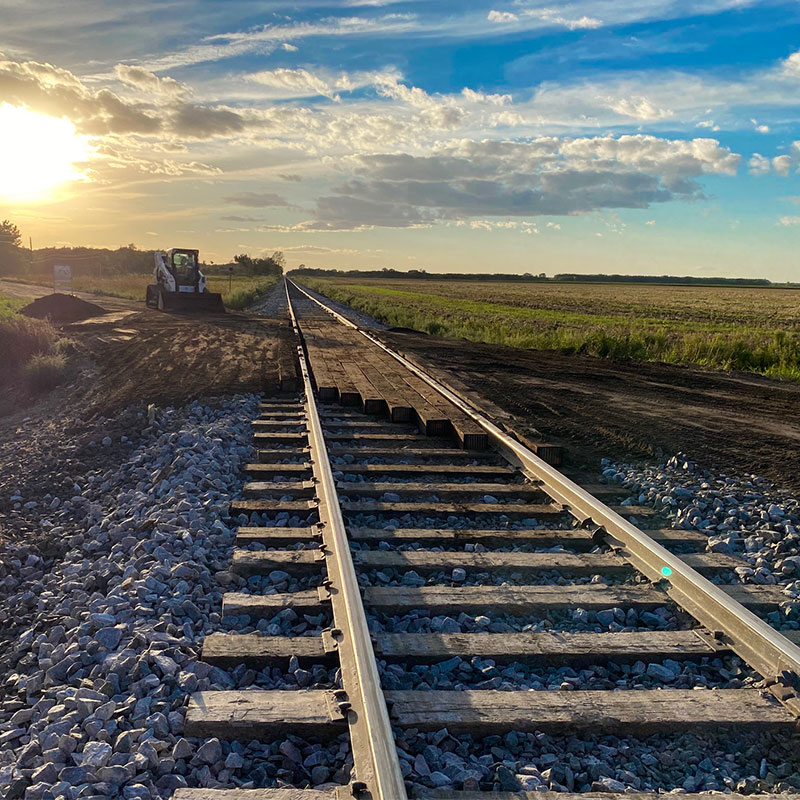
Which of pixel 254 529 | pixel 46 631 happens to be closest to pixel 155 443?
pixel 254 529

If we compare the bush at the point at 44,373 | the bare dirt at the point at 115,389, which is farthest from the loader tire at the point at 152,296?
the bush at the point at 44,373

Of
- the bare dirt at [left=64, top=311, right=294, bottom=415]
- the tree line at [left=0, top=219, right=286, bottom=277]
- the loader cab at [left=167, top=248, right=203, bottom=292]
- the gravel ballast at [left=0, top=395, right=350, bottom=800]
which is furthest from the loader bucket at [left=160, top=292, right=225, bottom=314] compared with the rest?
the tree line at [left=0, top=219, right=286, bottom=277]

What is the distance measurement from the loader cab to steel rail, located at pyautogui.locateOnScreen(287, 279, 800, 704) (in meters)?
25.7

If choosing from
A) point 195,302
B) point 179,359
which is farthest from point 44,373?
point 195,302

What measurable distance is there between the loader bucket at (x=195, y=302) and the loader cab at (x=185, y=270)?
0.82 m

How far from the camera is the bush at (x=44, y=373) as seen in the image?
43.1ft

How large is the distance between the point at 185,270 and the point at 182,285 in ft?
2.13

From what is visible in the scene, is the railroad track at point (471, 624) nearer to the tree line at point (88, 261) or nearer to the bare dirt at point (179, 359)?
→ the bare dirt at point (179, 359)

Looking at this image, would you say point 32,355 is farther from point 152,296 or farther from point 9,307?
point 152,296

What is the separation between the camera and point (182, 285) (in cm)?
2970

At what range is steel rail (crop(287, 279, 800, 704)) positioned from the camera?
3.32 meters

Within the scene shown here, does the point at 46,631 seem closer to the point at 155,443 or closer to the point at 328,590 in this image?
the point at 328,590

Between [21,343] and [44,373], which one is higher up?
[21,343]

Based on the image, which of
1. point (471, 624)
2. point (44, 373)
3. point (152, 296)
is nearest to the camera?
point (471, 624)
